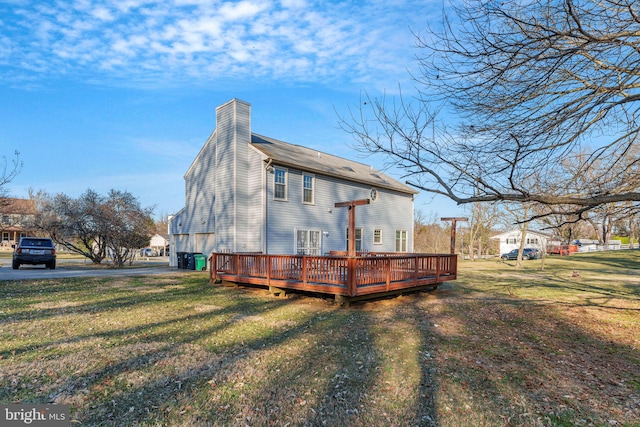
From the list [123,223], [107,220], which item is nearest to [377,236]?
[123,223]

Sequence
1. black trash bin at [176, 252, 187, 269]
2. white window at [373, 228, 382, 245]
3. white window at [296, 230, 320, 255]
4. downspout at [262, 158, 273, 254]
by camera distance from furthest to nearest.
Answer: white window at [373, 228, 382, 245], black trash bin at [176, 252, 187, 269], white window at [296, 230, 320, 255], downspout at [262, 158, 273, 254]

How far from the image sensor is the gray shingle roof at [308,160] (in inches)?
599

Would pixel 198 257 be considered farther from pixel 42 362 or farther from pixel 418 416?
pixel 418 416

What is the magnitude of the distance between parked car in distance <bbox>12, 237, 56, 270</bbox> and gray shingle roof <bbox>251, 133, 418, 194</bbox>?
10783 millimetres

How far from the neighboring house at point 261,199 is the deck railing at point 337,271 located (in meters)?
3.16

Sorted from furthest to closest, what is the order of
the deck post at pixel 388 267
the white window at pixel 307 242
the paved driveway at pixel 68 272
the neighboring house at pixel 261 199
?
the white window at pixel 307 242
the neighboring house at pixel 261 199
the paved driveway at pixel 68 272
the deck post at pixel 388 267

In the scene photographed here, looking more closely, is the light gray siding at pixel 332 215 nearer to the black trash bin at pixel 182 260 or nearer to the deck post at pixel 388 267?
the black trash bin at pixel 182 260

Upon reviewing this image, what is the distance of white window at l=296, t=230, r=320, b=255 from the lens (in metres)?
16.0

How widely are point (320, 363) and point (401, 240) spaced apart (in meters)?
18.3

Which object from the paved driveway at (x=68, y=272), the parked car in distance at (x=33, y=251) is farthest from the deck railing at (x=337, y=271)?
the parked car in distance at (x=33, y=251)

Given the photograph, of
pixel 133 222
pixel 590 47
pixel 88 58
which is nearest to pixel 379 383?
pixel 590 47

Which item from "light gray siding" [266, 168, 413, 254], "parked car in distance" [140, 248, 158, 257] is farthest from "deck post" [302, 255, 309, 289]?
"parked car in distance" [140, 248, 158, 257]

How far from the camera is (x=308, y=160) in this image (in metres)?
17.4

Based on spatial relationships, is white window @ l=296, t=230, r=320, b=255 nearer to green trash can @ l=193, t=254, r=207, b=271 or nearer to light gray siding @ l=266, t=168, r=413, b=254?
light gray siding @ l=266, t=168, r=413, b=254
